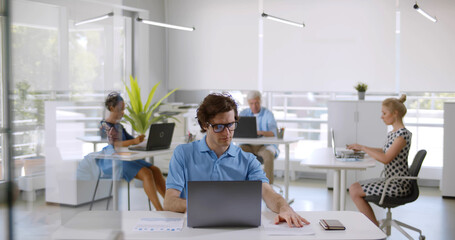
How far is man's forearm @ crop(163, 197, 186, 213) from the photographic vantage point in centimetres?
256

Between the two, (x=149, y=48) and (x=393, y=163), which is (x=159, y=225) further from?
(x=149, y=48)

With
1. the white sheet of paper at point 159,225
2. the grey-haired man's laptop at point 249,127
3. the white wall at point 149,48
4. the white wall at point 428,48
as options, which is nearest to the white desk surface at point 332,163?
the grey-haired man's laptop at point 249,127

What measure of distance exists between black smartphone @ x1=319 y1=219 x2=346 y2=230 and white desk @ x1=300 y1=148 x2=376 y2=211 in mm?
1991

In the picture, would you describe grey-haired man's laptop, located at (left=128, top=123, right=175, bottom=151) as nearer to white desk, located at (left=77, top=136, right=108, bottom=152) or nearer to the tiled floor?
the tiled floor

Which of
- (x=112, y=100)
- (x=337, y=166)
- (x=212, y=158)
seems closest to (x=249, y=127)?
(x=337, y=166)

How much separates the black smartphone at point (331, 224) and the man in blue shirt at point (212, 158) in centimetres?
36

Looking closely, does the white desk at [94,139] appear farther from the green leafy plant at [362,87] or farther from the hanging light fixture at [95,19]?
the green leafy plant at [362,87]

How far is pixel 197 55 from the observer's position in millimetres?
9062

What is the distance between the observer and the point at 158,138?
545cm

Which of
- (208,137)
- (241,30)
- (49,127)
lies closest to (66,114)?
(49,127)

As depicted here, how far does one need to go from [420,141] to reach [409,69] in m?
1.12

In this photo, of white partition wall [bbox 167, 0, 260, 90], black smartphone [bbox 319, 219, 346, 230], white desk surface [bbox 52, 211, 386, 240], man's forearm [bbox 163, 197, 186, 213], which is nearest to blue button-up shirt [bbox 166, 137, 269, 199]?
man's forearm [bbox 163, 197, 186, 213]

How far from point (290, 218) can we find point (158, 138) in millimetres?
3292

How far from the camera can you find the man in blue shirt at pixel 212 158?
2.69 meters
